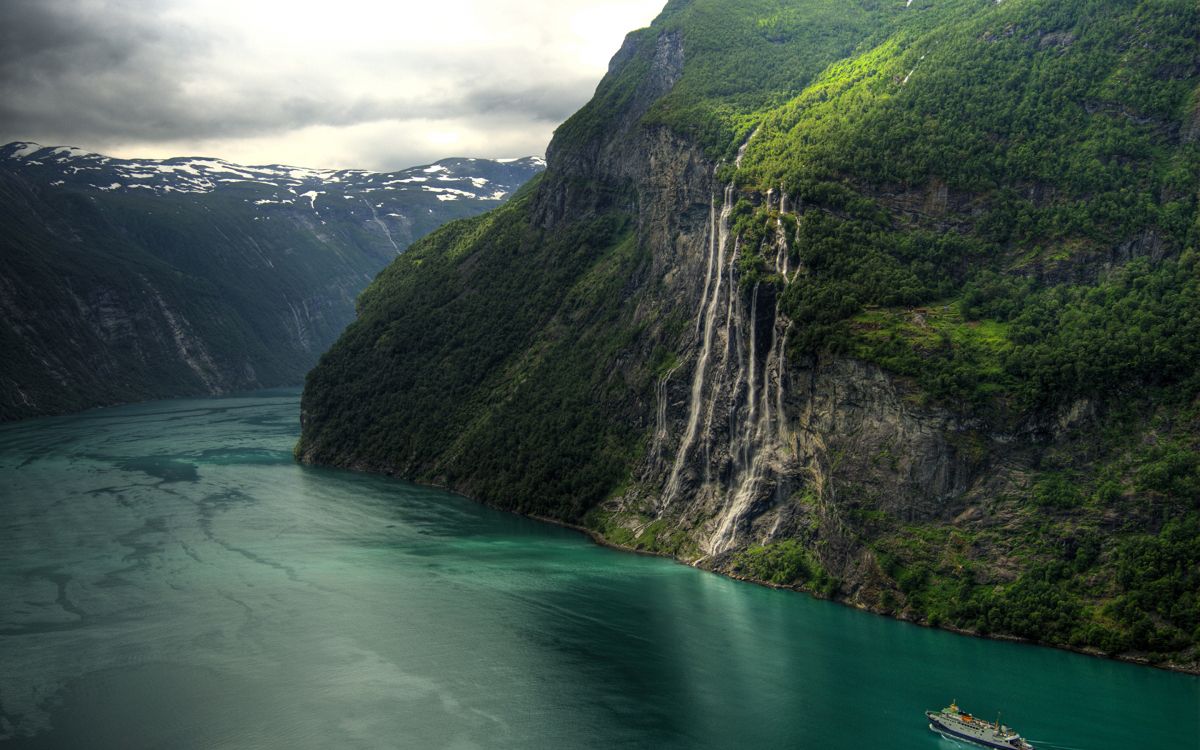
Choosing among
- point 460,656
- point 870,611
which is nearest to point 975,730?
point 870,611

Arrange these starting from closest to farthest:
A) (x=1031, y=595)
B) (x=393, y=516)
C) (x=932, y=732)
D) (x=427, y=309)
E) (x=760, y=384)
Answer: (x=932, y=732), (x=1031, y=595), (x=760, y=384), (x=393, y=516), (x=427, y=309)

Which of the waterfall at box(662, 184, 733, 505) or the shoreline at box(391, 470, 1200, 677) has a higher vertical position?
the waterfall at box(662, 184, 733, 505)

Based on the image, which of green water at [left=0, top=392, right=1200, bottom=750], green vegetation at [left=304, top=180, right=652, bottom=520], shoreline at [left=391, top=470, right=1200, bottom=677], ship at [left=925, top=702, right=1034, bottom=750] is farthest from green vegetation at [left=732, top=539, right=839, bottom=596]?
ship at [left=925, top=702, right=1034, bottom=750]

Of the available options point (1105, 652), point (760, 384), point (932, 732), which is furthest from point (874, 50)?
point (932, 732)

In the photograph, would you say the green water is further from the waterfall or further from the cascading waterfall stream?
the waterfall

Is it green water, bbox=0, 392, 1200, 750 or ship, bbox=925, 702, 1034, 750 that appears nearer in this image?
ship, bbox=925, 702, 1034, 750

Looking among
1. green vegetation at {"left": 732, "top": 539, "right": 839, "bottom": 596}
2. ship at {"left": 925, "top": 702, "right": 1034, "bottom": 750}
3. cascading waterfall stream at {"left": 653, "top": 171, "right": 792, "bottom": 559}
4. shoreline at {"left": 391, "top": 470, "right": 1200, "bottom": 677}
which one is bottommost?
ship at {"left": 925, "top": 702, "right": 1034, "bottom": 750}

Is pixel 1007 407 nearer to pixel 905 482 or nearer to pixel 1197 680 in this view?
pixel 905 482
